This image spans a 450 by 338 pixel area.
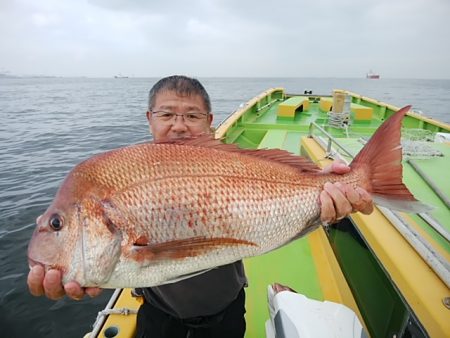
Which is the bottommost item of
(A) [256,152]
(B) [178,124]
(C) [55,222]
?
(C) [55,222]

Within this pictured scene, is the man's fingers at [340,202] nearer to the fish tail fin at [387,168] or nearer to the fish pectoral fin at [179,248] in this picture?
the fish tail fin at [387,168]

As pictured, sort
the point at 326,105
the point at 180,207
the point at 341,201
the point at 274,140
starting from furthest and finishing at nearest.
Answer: the point at 326,105 → the point at 274,140 → the point at 341,201 → the point at 180,207

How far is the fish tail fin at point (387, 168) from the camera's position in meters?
1.50

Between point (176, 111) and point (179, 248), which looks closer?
point (179, 248)

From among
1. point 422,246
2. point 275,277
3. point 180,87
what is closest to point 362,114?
point 275,277

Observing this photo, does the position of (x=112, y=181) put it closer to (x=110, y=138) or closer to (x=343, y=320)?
(x=343, y=320)

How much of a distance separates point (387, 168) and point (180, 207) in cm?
115

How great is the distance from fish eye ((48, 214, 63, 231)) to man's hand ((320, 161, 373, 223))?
1.29 meters

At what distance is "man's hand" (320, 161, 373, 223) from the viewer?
1523mm

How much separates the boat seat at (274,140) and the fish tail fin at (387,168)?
3.97m

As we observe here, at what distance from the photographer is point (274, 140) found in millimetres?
6344

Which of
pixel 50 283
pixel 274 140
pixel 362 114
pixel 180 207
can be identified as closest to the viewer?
pixel 50 283

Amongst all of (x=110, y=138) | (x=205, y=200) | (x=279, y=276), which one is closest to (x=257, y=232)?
(x=205, y=200)

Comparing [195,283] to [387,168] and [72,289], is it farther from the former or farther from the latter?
[387,168]
